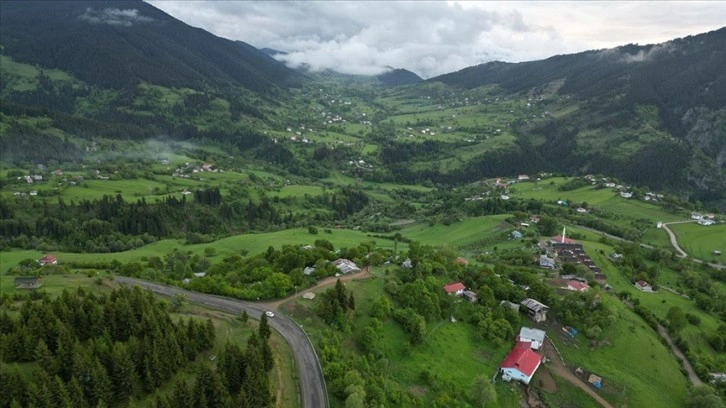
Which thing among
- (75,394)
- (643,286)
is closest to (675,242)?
(643,286)

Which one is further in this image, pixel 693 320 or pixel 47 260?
pixel 47 260

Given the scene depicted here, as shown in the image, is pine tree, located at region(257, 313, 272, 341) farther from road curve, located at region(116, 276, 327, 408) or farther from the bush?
the bush

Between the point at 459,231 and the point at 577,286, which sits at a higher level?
the point at 577,286

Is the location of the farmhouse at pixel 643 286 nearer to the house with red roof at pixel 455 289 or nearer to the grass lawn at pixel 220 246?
the house with red roof at pixel 455 289

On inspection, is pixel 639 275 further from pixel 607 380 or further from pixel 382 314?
pixel 382 314

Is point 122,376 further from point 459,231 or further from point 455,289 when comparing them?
point 459,231

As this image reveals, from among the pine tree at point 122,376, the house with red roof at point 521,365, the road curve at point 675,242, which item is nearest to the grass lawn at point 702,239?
the road curve at point 675,242

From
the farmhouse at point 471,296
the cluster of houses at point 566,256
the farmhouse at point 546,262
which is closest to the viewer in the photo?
the farmhouse at point 471,296

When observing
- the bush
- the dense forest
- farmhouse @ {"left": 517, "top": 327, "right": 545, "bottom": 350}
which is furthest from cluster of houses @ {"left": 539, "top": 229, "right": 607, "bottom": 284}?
the dense forest
